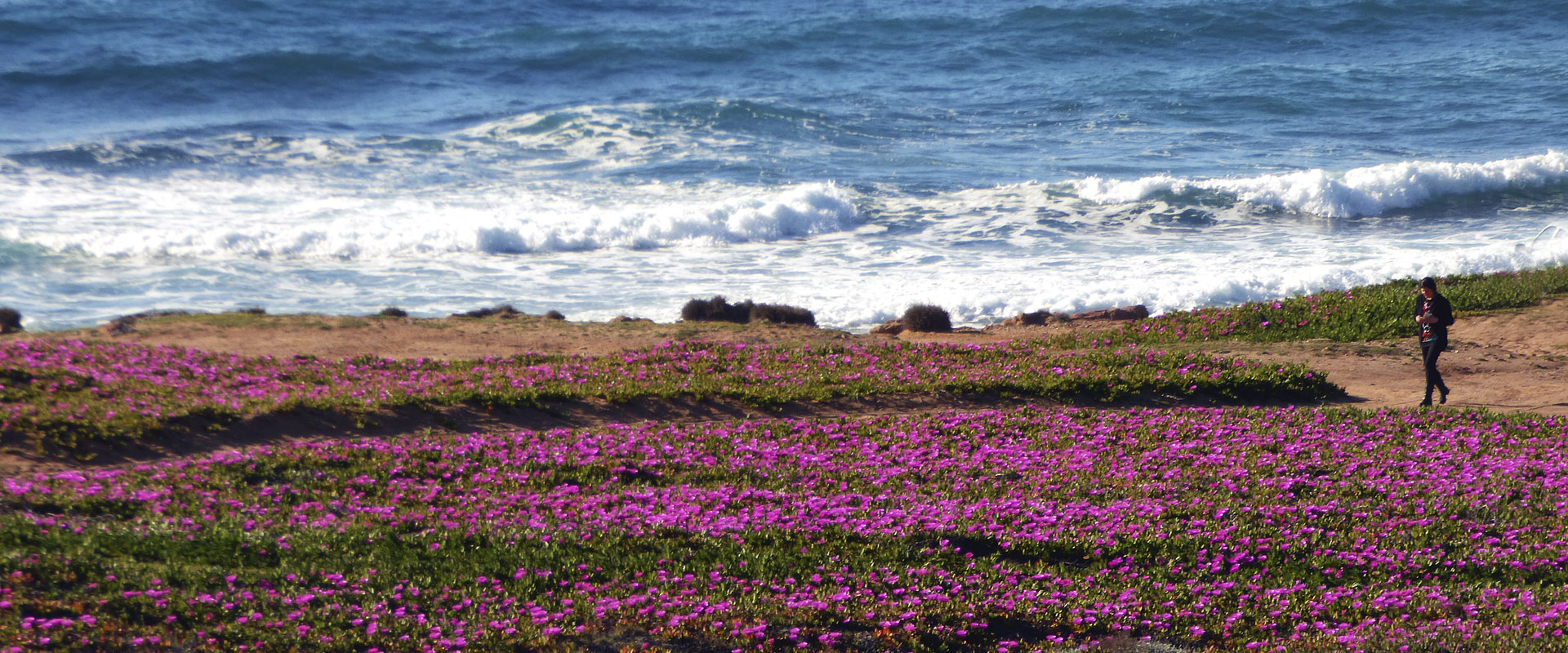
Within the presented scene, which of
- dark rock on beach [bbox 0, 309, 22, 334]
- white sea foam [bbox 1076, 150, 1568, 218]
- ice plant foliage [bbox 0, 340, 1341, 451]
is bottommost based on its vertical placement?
ice plant foliage [bbox 0, 340, 1341, 451]

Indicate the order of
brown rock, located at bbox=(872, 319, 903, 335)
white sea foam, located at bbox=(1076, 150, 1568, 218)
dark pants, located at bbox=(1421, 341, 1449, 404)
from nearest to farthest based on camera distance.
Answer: dark pants, located at bbox=(1421, 341, 1449, 404) < brown rock, located at bbox=(872, 319, 903, 335) < white sea foam, located at bbox=(1076, 150, 1568, 218)

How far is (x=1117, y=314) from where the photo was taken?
19.6 meters

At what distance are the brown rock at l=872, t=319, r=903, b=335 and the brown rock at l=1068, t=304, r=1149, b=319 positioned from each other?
3063 mm

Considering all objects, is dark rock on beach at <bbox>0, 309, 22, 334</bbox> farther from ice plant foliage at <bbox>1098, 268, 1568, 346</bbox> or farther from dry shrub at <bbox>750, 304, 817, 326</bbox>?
ice plant foliage at <bbox>1098, 268, 1568, 346</bbox>

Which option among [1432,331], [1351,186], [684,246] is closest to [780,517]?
[1432,331]

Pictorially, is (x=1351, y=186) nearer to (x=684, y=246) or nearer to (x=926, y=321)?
(x=926, y=321)

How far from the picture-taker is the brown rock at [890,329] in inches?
755

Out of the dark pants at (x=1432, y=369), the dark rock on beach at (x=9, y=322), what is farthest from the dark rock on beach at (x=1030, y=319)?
the dark rock on beach at (x=9, y=322)

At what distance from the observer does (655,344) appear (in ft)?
53.1

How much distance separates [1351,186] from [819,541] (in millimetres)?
27862

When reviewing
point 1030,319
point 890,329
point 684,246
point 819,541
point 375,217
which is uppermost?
point 375,217

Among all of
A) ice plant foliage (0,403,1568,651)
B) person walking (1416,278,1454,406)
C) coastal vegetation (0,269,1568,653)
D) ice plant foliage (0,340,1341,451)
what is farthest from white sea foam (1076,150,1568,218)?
ice plant foliage (0,403,1568,651)

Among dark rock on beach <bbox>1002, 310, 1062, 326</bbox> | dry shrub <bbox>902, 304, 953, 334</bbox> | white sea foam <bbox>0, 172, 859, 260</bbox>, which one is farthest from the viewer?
white sea foam <bbox>0, 172, 859, 260</bbox>

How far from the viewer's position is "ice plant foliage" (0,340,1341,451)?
1145 cm
